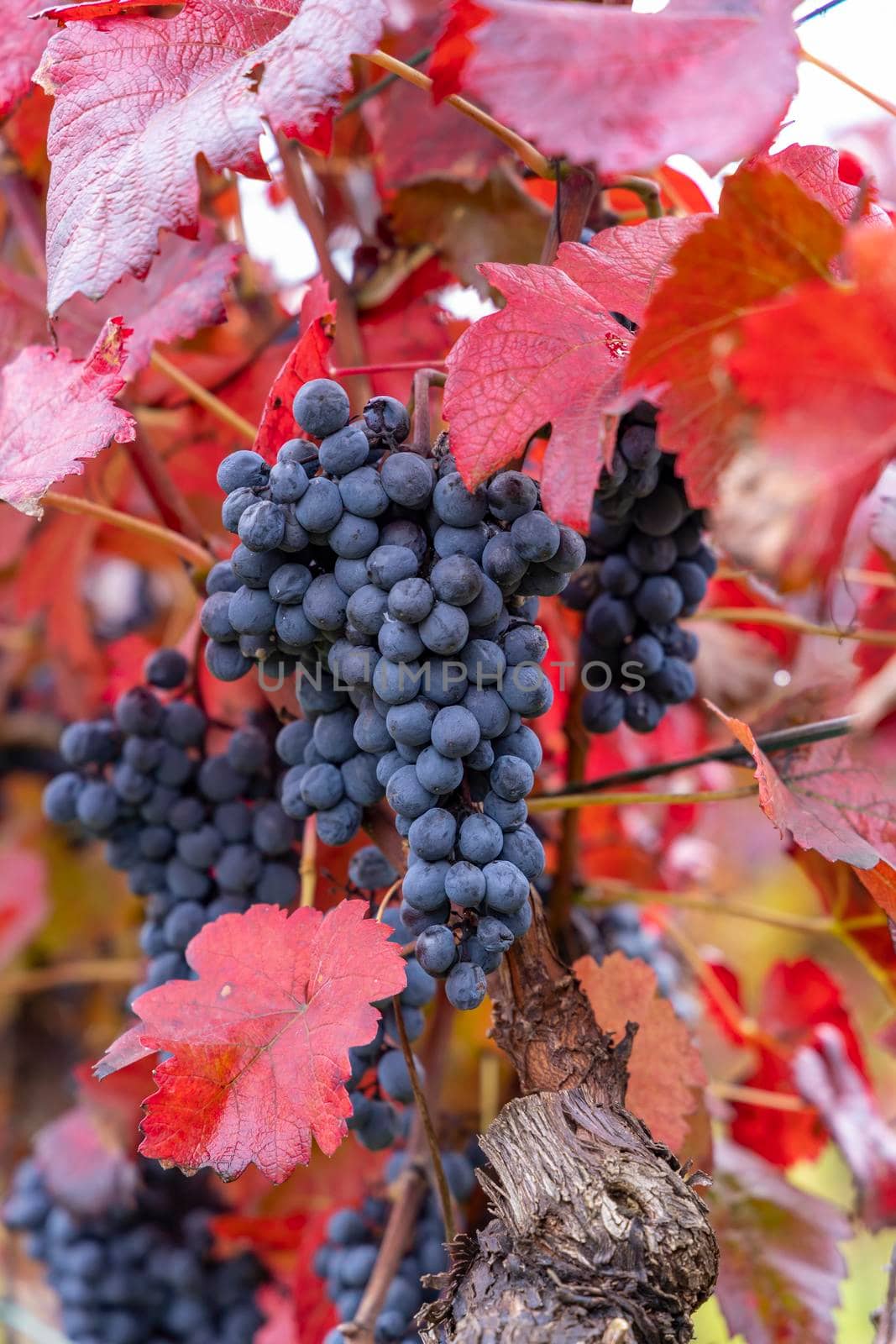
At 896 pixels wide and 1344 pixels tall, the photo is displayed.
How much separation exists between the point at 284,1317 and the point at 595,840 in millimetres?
598

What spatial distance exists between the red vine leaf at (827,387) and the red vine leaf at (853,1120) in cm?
86

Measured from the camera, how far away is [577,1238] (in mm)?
525

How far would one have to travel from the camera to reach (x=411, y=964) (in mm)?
715

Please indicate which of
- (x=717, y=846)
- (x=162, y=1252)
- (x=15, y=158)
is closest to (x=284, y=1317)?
(x=162, y=1252)

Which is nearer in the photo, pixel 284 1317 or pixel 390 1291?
pixel 390 1291

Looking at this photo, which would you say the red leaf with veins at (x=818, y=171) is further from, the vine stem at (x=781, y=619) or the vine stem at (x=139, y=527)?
the vine stem at (x=139, y=527)

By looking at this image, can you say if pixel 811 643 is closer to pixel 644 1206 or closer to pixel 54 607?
pixel 644 1206

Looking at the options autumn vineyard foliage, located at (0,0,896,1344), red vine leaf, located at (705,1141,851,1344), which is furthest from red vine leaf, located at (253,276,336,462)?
red vine leaf, located at (705,1141,851,1344)

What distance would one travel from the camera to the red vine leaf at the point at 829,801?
0.62 metres

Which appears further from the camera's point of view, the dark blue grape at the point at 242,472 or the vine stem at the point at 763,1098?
the vine stem at the point at 763,1098

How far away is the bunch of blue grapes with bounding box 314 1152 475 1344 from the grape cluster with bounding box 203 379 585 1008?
36cm

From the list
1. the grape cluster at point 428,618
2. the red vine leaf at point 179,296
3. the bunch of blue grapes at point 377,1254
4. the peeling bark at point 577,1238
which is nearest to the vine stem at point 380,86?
the red vine leaf at point 179,296

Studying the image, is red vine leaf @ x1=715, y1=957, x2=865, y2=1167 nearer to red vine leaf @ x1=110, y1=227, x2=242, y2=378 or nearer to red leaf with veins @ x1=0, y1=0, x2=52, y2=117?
red vine leaf @ x1=110, y1=227, x2=242, y2=378

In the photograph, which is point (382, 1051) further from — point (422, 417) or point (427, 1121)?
point (422, 417)
